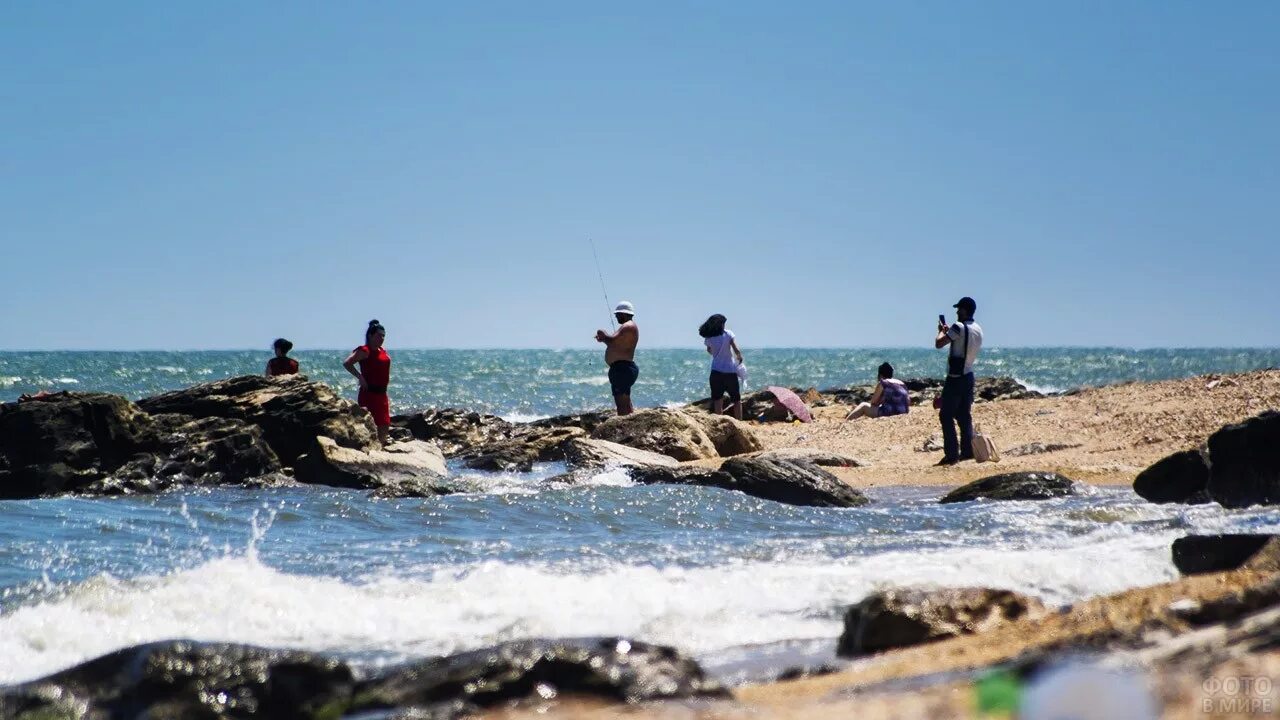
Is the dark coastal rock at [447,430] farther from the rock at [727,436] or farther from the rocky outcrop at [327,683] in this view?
the rocky outcrop at [327,683]

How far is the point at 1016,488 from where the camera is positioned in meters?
11.4

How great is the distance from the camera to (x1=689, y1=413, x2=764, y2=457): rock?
54.1 feet

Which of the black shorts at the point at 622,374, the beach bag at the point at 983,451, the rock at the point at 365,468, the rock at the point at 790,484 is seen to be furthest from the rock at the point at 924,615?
the black shorts at the point at 622,374

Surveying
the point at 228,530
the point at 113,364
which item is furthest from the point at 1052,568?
the point at 113,364

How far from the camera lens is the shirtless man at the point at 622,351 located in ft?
54.3

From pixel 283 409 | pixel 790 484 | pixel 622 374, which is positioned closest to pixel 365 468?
pixel 283 409

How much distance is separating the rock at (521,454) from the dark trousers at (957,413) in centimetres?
450

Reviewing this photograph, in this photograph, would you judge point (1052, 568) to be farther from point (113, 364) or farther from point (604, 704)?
point (113, 364)

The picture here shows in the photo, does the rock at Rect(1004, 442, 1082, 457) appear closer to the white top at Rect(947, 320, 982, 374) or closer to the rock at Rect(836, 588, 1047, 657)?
the white top at Rect(947, 320, 982, 374)

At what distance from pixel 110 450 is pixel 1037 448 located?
10.5 metres

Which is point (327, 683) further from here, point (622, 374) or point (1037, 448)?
point (622, 374)

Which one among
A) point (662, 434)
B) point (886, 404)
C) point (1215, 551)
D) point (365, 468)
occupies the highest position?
point (886, 404)

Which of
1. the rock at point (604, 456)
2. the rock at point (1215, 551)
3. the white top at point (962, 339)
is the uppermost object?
the white top at point (962, 339)

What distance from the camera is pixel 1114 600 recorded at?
5.54m
